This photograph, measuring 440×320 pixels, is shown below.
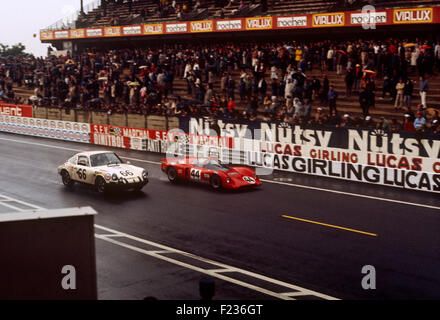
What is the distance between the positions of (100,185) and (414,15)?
21.7m

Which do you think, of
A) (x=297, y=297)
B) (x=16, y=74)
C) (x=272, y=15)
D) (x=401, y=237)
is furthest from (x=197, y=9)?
(x=297, y=297)

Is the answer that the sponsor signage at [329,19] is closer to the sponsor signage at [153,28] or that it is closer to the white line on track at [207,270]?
the sponsor signage at [153,28]

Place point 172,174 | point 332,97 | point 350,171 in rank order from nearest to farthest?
point 172,174
point 350,171
point 332,97

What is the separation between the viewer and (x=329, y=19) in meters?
35.4

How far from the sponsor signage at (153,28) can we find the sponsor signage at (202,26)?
400 cm

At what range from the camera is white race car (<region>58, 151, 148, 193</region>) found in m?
18.6

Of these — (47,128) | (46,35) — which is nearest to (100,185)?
(47,128)

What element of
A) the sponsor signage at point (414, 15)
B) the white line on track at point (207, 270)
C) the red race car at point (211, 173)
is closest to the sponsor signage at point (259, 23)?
the sponsor signage at point (414, 15)

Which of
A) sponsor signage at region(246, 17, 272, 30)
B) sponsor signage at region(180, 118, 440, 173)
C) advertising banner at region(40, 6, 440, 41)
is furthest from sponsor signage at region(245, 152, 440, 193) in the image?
sponsor signage at region(246, 17, 272, 30)

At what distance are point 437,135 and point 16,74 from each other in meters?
44.3

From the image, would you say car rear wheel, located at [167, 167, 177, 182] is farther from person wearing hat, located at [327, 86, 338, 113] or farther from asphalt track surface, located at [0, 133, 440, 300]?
person wearing hat, located at [327, 86, 338, 113]

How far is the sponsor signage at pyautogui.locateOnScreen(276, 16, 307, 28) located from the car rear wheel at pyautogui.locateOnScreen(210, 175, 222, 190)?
68.2 feet

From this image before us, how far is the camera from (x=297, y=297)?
10.0 meters

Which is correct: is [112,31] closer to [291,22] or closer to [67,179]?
[291,22]
